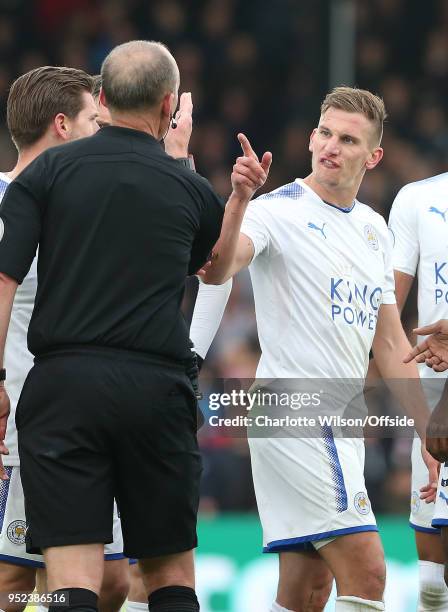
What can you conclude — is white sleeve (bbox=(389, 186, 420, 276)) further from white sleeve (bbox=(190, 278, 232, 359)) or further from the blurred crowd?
the blurred crowd

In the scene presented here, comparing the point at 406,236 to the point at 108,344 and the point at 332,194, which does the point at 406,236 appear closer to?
the point at 332,194

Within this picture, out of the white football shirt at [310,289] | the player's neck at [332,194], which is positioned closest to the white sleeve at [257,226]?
the white football shirt at [310,289]

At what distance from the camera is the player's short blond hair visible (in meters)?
5.25

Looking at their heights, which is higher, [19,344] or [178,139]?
[178,139]

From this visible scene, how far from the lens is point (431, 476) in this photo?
17.1 feet

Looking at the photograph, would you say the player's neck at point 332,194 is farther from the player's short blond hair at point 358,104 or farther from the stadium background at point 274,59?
the stadium background at point 274,59

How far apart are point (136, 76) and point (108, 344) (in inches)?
31.3

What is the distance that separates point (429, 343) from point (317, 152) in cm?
99

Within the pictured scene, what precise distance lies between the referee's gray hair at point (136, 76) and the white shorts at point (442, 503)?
2.01m

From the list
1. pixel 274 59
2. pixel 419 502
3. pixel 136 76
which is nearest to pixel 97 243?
pixel 136 76

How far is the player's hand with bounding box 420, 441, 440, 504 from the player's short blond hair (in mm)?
1319

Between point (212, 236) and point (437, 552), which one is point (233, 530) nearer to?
point (437, 552)

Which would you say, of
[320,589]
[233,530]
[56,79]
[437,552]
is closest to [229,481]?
[233,530]

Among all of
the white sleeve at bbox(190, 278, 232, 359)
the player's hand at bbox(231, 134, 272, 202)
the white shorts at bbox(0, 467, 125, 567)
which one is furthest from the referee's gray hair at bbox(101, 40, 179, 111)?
the white sleeve at bbox(190, 278, 232, 359)
